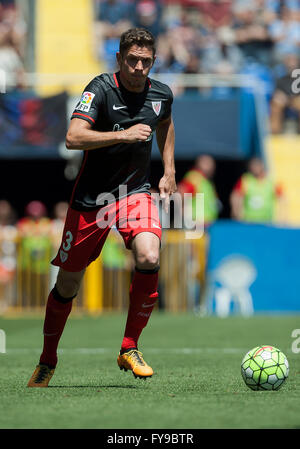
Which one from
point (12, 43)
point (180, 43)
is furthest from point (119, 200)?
point (180, 43)

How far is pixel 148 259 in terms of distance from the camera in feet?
20.3

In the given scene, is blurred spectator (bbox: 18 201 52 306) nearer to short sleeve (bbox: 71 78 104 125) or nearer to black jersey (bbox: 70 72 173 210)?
black jersey (bbox: 70 72 173 210)

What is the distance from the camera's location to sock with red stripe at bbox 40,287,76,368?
21.2 feet

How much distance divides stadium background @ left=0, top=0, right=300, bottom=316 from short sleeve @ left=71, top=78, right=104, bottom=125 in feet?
29.6

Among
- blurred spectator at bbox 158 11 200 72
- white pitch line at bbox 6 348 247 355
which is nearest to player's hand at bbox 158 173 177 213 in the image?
white pitch line at bbox 6 348 247 355

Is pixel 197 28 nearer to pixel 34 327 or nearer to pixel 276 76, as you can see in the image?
pixel 276 76

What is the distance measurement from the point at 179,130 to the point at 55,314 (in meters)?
11.4

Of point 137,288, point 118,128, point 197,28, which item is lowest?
point 137,288

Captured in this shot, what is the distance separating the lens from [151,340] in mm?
10727

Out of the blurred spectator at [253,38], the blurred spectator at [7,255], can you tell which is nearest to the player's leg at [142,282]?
the blurred spectator at [7,255]

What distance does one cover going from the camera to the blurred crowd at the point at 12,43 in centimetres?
1822

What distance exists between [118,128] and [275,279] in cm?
914

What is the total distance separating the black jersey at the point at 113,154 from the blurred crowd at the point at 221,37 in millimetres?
12405

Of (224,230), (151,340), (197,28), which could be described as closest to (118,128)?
(151,340)
